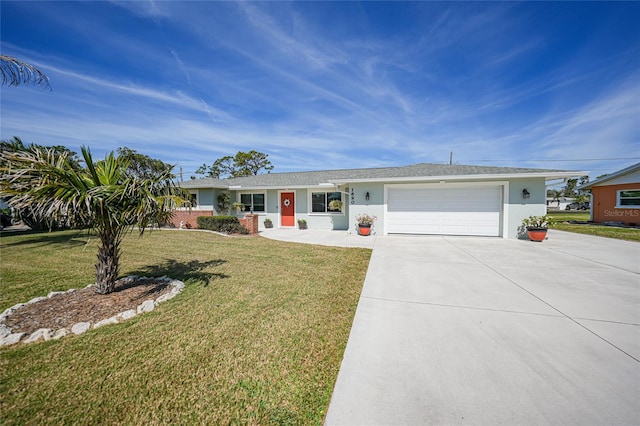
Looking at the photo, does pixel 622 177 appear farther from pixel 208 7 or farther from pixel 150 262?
pixel 150 262

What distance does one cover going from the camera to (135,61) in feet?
31.7

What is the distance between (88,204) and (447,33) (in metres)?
12.6

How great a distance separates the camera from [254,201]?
48.4 feet

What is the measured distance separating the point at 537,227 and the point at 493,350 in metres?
9.05

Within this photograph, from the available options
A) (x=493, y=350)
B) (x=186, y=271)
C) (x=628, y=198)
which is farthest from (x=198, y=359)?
(x=628, y=198)

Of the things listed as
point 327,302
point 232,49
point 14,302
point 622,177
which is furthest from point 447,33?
point 622,177

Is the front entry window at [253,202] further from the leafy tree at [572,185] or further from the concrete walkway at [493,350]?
the leafy tree at [572,185]

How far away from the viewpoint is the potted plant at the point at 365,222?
35.3 ft

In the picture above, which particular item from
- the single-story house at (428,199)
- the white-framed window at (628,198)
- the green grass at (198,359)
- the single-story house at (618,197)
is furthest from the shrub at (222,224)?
the white-framed window at (628,198)

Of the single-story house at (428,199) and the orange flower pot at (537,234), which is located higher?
the single-story house at (428,199)

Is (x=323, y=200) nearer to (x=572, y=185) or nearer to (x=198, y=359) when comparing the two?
(x=198, y=359)

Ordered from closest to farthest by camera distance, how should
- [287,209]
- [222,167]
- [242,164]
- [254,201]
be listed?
1. [287,209]
2. [254,201]
3. [242,164]
4. [222,167]

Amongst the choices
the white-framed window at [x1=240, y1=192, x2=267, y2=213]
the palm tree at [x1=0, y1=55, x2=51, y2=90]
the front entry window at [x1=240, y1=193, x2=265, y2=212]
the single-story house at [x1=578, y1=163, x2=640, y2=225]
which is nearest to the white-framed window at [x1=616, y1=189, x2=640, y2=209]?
the single-story house at [x1=578, y1=163, x2=640, y2=225]

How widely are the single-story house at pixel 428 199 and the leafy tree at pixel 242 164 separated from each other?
22.8 meters
